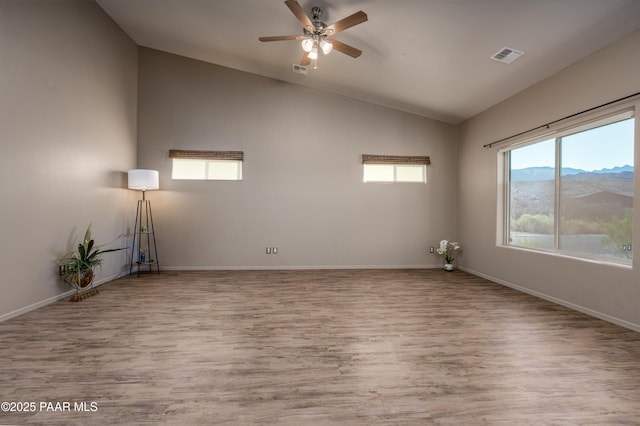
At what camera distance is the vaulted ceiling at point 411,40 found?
8.17 ft

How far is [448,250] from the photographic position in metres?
5.04

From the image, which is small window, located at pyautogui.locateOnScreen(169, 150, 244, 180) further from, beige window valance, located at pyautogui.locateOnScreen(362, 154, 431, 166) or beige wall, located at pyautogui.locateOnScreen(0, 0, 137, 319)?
beige window valance, located at pyautogui.locateOnScreen(362, 154, 431, 166)

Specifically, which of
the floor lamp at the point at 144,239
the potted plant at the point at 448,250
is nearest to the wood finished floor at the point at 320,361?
the floor lamp at the point at 144,239

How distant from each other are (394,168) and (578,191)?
270 centimetres

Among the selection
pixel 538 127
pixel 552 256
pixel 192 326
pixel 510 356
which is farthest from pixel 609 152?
pixel 192 326

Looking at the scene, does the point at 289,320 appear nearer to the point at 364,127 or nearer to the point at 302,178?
the point at 302,178

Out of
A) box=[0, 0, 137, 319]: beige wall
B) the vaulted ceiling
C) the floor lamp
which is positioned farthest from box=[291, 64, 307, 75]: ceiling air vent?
the floor lamp

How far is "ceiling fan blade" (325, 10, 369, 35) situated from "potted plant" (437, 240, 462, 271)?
3.94m

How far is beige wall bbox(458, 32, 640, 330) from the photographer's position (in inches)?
99.7

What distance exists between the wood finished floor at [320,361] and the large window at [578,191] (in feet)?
2.87

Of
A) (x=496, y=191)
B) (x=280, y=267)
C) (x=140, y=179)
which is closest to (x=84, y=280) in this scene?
(x=140, y=179)

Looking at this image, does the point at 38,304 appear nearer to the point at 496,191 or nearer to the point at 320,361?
the point at 320,361

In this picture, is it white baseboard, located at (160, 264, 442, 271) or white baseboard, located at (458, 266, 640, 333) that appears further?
white baseboard, located at (160, 264, 442, 271)

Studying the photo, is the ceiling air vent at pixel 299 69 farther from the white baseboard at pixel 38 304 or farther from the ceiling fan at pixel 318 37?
the white baseboard at pixel 38 304
